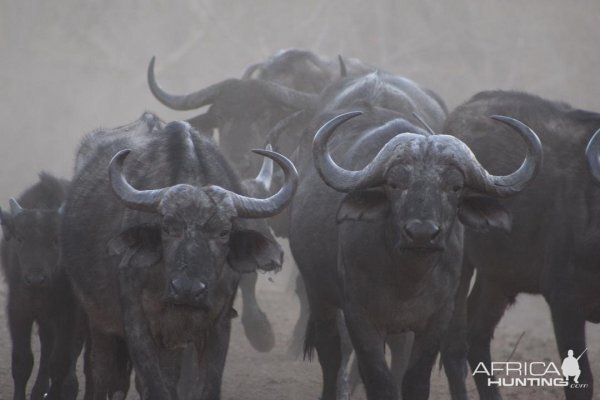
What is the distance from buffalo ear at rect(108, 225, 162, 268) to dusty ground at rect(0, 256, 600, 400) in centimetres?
294

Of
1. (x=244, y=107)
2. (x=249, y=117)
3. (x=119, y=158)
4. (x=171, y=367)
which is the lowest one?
(x=171, y=367)

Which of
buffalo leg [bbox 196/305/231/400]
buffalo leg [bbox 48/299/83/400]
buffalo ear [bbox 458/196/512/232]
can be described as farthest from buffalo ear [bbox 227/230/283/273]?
buffalo leg [bbox 48/299/83/400]

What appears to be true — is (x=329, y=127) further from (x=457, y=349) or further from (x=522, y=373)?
(x=522, y=373)

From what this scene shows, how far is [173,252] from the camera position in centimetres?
693

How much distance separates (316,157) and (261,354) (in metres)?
5.16

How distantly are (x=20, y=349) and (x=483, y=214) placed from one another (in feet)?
12.4

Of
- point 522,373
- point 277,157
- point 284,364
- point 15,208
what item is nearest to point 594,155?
point 277,157

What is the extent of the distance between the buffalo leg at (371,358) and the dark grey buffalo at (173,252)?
25.3 inches

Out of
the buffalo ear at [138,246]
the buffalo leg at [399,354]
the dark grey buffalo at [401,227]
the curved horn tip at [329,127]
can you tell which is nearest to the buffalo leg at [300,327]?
the buffalo leg at [399,354]

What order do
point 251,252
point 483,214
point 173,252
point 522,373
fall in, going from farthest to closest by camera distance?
point 522,373, point 483,214, point 251,252, point 173,252

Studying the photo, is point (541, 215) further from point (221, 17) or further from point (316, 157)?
point (221, 17)

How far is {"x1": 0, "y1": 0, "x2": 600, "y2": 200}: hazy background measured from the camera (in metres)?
23.9

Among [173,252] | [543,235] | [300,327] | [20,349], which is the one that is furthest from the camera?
[300,327]

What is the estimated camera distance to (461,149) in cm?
722
